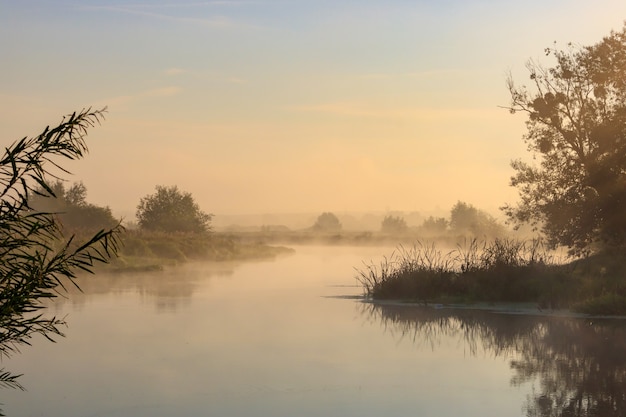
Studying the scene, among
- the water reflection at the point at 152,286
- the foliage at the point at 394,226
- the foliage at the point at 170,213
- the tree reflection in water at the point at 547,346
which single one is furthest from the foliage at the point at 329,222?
the tree reflection in water at the point at 547,346

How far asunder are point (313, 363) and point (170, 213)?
2177 inches

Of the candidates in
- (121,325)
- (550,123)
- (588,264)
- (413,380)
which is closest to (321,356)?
(413,380)

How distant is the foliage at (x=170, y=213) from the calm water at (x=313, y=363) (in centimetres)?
4240

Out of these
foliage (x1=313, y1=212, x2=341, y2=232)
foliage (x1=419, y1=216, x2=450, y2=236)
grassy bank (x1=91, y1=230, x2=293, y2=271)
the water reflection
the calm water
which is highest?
foliage (x1=313, y1=212, x2=341, y2=232)

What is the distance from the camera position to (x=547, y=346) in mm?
18594

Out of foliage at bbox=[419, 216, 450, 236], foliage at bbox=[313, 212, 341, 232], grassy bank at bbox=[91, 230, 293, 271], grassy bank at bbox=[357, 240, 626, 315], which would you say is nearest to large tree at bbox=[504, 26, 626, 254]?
grassy bank at bbox=[357, 240, 626, 315]

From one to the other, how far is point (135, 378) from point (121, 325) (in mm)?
7389

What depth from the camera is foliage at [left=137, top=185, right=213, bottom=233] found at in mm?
70562

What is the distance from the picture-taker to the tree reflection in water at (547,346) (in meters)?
12.9

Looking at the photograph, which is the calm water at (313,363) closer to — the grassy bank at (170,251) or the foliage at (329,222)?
the grassy bank at (170,251)

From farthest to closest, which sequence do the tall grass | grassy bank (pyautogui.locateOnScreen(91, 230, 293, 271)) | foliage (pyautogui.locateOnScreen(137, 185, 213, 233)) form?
1. foliage (pyautogui.locateOnScreen(137, 185, 213, 233))
2. grassy bank (pyautogui.locateOnScreen(91, 230, 293, 271))
3. the tall grass

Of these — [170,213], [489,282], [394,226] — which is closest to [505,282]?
[489,282]

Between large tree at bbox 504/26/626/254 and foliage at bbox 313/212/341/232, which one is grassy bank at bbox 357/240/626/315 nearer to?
large tree at bbox 504/26/626/254

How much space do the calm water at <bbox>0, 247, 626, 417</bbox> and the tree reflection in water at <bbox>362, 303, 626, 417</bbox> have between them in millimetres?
30
